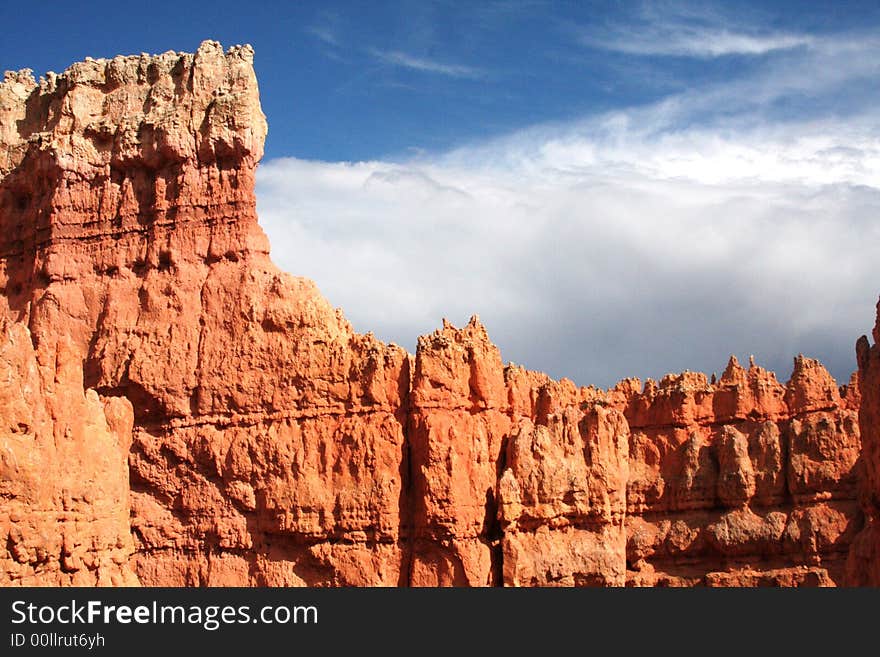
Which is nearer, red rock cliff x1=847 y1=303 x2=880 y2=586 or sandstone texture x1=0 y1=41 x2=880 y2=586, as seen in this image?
red rock cliff x1=847 y1=303 x2=880 y2=586

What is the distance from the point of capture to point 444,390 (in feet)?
166

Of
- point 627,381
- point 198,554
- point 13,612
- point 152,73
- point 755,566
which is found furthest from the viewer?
point 627,381

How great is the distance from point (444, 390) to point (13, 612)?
842 inches

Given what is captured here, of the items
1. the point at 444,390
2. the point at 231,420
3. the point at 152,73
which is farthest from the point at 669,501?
the point at 152,73

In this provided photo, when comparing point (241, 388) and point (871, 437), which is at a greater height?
point (241, 388)

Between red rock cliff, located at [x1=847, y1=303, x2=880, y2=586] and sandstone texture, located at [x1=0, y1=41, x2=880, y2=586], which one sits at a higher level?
sandstone texture, located at [x1=0, y1=41, x2=880, y2=586]

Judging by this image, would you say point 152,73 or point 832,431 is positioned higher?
point 152,73

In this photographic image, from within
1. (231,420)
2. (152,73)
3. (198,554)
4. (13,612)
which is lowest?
(13,612)

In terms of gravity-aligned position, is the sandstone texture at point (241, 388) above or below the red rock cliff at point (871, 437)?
above

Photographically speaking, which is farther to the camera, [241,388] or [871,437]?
[241,388]

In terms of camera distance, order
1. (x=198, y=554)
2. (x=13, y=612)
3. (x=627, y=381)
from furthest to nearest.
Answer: (x=627, y=381) → (x=198, y=554) → (x=13, y=612)

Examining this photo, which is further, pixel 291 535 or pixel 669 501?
pixel 669 501

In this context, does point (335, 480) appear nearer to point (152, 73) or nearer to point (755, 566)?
point (152, 73)

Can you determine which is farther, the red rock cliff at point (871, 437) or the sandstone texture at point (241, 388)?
the sandstone texture at point (241, 388)
